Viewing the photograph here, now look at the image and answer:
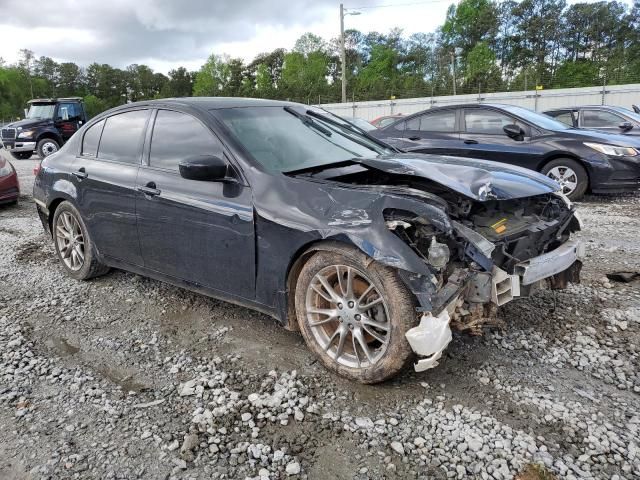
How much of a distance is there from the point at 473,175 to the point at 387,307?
108 cm

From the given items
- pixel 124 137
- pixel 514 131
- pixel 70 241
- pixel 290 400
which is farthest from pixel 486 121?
pixel 290 400

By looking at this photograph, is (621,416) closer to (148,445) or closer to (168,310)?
(148,445)

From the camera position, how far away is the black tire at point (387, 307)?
2514 mm

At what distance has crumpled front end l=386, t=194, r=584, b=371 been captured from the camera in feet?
8.14

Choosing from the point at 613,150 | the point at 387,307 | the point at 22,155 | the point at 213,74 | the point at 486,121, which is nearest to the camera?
the point at 387,307

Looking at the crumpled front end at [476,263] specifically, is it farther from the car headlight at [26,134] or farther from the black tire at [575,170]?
the car headlight at [26,134]

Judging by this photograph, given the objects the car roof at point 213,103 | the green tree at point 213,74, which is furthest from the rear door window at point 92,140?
the green tree at point 213,74

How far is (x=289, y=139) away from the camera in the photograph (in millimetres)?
3504

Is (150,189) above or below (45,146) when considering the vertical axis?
below

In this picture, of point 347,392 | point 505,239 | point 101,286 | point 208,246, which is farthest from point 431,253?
point 101,286

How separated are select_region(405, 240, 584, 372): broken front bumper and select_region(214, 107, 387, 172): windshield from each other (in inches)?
52.0

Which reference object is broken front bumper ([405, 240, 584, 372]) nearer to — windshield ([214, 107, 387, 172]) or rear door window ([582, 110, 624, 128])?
windshield ([214, 107, 387, 172])

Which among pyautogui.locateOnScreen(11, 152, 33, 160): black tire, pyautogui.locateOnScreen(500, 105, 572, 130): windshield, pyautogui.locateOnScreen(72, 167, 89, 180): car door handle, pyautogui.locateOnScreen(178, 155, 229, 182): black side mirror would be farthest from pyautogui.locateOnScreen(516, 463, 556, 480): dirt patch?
pyautogui.locateOnScreen(11, 152, 33, 160): black tire

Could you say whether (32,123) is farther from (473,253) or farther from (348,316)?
(473,253)
